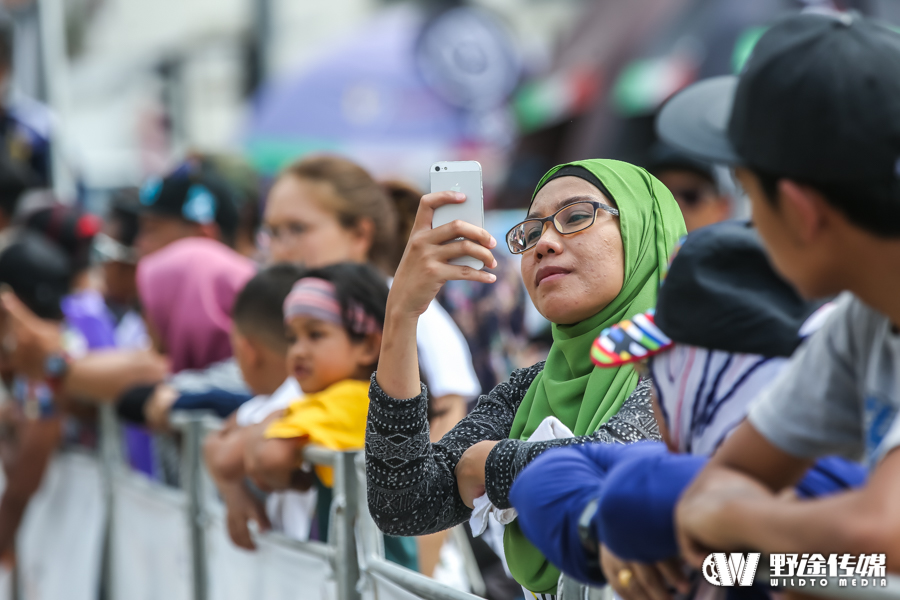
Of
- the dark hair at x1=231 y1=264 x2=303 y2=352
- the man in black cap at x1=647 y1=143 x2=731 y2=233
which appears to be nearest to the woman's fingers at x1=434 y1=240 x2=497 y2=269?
the dark hair at x1=231 y1=264 x2=303 y2=352

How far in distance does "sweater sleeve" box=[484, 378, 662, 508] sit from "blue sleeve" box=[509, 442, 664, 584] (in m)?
0.21

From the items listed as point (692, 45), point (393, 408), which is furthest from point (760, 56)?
point (692, 45)

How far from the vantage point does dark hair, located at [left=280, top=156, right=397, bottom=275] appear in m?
3.43

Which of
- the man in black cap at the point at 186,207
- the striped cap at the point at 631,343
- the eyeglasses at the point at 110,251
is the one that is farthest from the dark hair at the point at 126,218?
the striped cap at the point at 631,343

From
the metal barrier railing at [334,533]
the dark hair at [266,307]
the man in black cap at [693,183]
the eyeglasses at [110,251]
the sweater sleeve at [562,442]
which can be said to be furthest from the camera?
the eyeglasses at [110,251]

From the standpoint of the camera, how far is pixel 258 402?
3.21m

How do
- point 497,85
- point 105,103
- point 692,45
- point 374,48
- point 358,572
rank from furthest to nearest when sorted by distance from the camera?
point 105,103 → point 374,48 → point 497,85 → point 692,45 → point 358,572

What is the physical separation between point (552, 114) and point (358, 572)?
9.90m

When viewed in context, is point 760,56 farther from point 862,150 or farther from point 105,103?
point 105,103

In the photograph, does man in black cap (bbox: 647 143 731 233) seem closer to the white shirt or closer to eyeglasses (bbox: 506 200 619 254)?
the white shirt

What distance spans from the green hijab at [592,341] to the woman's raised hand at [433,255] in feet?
0.83

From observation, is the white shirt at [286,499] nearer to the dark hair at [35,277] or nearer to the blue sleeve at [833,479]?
the blue sleeve at [833,479]

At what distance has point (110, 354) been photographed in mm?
4426

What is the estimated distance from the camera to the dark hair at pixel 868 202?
1108mm
